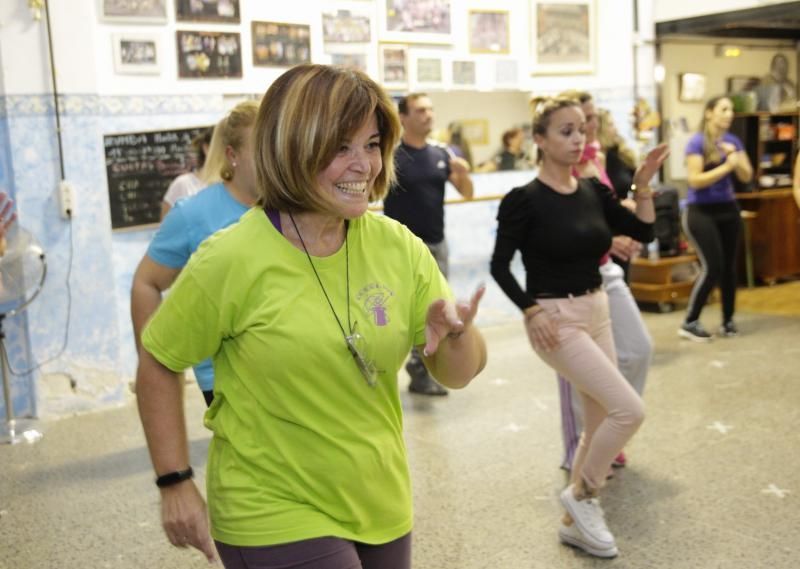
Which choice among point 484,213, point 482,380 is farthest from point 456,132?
point 482,380

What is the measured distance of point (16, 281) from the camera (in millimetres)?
4520

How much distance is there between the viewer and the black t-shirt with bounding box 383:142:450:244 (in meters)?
5.04

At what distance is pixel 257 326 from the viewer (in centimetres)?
153

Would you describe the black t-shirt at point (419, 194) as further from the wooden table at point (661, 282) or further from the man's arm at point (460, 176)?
the wooden table at point (661, 282)

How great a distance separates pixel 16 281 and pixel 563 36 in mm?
4585

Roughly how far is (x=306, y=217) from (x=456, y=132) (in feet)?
18.7

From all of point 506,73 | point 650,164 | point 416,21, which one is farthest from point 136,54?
point 650,164

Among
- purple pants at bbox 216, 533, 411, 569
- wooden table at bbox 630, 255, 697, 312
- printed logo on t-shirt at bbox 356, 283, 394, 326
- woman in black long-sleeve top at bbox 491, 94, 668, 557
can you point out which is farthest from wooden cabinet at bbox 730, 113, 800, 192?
purple pants at bbox 216, 533, 411, 569

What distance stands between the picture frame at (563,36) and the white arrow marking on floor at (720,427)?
11.8ft

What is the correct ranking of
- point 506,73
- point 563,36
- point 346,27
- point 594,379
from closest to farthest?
point 594,379 < point 346,27 < point 506,73 < point 563,36

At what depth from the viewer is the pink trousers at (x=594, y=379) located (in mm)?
2908

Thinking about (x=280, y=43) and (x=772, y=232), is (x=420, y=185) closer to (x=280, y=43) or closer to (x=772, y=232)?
(x=280, y=43)

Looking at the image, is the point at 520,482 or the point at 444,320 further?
the point at 520,482

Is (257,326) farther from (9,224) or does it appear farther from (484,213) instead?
(484,213)
